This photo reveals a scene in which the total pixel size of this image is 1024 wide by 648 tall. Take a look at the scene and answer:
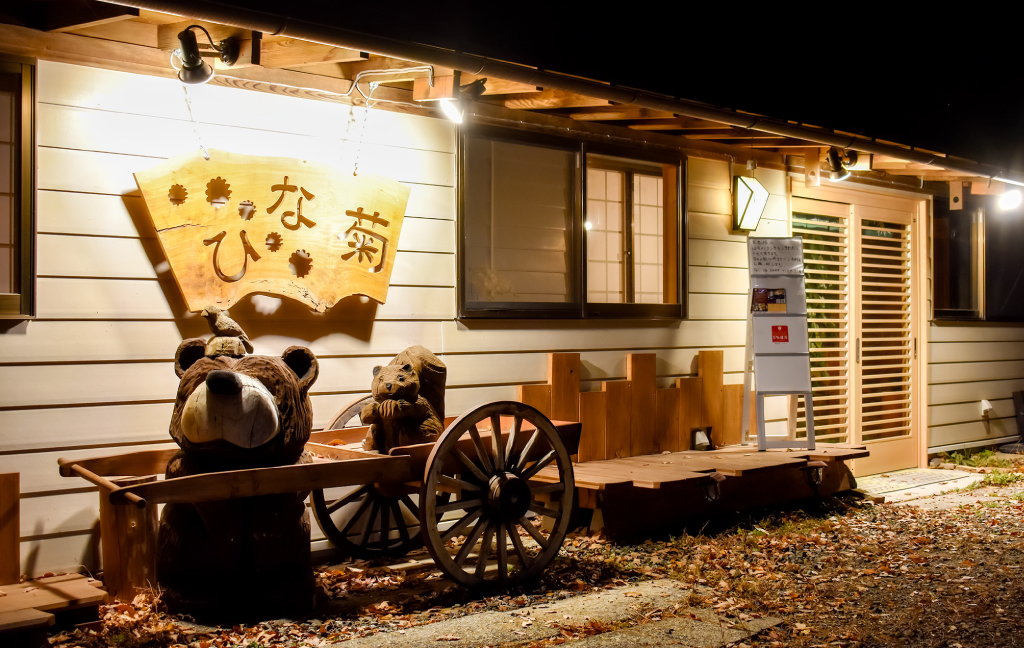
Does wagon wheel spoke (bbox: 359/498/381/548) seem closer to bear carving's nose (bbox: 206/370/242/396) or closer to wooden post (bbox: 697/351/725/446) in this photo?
bear carving's nose (bbox: 206/370/242/396)

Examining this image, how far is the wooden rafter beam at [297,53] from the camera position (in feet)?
16.0

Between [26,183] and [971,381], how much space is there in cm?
1010

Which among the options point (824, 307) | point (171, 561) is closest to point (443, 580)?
point (171, 561)

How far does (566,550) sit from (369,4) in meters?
3.68

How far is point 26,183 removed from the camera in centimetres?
445

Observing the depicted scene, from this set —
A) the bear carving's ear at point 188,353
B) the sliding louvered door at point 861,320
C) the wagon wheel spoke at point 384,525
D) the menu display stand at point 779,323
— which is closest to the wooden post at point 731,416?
the menu display stand at point 779,323

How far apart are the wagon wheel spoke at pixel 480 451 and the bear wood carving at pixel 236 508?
2.89 feet

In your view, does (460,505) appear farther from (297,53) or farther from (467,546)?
(297,53)

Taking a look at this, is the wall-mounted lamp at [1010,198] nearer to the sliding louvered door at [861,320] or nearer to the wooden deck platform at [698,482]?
the sliding louvered door at [861,320]

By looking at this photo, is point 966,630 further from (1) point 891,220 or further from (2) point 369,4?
(1) point 891,220

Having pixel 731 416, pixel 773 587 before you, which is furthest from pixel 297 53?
pixel 731 416

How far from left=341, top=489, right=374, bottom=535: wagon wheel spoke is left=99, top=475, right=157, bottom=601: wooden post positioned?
4.70ft

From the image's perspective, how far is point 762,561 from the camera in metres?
5.42

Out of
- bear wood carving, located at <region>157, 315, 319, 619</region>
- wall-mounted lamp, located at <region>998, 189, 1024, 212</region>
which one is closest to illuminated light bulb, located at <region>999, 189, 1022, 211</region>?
wall-mounted lamp, located at <region>998, 189, 1024, 212</region>
